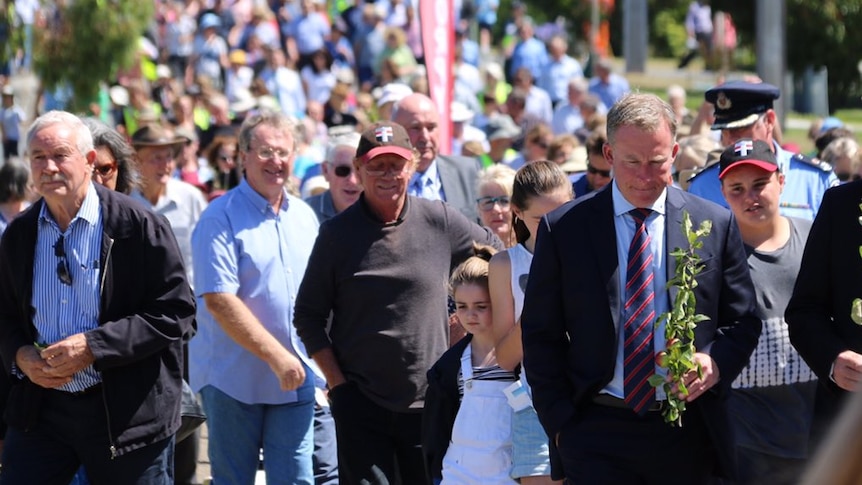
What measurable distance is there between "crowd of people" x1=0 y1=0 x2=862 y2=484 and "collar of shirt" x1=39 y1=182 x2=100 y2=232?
13 mm

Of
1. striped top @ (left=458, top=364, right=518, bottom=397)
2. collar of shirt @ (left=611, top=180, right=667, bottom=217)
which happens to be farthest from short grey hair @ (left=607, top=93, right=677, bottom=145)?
striped top @ (left=458, top=364, right=518, bottom=397)

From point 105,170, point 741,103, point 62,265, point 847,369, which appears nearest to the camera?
point 847,369

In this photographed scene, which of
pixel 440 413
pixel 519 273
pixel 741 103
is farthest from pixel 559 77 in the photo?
pixel 519 273

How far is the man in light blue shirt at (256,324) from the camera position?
6.59 metres

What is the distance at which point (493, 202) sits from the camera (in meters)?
7.35

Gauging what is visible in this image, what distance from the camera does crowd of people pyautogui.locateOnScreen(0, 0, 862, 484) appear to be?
15.3 feet

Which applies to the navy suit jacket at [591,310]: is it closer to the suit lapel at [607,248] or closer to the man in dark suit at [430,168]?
the suit lapel at [607,248]

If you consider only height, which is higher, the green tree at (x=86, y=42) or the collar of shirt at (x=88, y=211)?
the green tree at (x=86, y=42)

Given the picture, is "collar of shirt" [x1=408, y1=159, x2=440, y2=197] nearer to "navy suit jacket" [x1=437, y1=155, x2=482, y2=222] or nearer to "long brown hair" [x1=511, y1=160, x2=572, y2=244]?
"navy suit jacket" [x1=437, y1=155, x2=482, y2=222]

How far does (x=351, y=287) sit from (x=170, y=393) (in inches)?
39.5

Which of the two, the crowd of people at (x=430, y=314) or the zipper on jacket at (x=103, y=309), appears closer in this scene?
the crowd of people at (x=430, y=314)

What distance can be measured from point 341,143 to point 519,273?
2706 mm

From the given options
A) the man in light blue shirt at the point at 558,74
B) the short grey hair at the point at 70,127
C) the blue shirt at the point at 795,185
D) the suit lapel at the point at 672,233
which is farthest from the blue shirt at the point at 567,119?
the suit lapel at the point at 672,233

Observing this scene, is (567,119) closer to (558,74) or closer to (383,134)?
(558,74)
